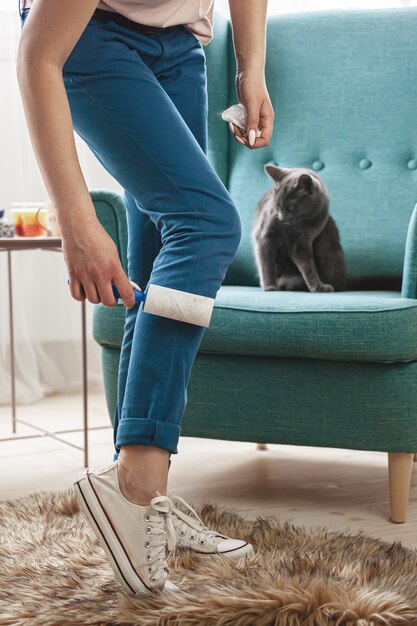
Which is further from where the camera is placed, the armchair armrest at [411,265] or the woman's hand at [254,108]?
the armchair armrest at [411,265]

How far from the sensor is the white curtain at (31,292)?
119 inches

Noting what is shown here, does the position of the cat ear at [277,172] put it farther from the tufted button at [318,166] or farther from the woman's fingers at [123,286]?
the woman's fingers at [123,286]

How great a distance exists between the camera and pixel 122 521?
1169 mm

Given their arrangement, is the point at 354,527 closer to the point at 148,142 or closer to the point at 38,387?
the point at 148,142

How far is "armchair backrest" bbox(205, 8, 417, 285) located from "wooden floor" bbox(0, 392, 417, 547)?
48 centimetres

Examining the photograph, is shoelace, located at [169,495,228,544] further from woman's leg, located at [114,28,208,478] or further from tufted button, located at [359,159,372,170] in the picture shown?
tufted button, located at [359,159,372,170]

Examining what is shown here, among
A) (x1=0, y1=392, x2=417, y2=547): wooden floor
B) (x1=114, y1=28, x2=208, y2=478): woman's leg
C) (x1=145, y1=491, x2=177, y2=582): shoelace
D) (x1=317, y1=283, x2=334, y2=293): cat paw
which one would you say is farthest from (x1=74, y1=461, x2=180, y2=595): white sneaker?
(x1=317, y1=283, x2=334, y2=293): cat paw

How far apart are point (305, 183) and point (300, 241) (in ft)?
0.46

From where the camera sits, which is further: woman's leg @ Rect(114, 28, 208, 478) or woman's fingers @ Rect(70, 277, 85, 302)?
woman's leg @ Rect(114, 28, 208, 478)

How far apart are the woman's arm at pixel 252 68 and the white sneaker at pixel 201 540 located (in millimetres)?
588

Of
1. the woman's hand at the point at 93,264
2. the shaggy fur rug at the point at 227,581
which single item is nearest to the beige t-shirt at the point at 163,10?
the woman's hand at the point at 93,264

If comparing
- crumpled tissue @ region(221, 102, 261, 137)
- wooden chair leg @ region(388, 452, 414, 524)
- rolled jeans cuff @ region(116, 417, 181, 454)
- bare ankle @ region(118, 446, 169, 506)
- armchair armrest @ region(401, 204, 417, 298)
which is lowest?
wooden chair leg @ region(388, 452, 414, 524)

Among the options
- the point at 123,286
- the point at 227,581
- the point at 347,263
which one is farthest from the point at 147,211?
the point at 347,263

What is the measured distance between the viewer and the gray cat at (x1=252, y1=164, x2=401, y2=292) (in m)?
2.21
